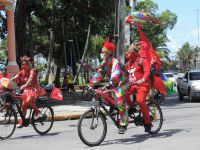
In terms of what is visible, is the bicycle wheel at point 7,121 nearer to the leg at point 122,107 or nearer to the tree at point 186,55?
the leg at point 122,107

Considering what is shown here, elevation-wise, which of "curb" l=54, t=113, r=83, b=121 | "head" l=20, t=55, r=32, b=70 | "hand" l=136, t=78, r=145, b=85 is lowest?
"curb" l=54, t=113, r=83, b=121

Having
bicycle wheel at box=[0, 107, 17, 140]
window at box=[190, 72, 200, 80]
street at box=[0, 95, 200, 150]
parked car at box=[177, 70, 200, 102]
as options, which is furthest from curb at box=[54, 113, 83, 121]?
window at box=[190, 72, 200, 80]

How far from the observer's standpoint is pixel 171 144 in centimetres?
885

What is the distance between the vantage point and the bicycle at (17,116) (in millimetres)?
10227

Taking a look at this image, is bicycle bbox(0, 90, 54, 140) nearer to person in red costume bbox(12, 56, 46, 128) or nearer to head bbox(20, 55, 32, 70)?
person in red costume bbox(12, 56, 46, 128)

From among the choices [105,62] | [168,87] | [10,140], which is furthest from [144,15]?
[10,140]

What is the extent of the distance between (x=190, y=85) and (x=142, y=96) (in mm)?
13556

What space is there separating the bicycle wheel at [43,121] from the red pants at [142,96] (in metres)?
2.25

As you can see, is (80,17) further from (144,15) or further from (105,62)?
(105,62)

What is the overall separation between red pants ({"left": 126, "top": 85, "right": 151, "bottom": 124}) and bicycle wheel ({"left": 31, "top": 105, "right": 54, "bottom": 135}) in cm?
225

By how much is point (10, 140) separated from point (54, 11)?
21765 mm

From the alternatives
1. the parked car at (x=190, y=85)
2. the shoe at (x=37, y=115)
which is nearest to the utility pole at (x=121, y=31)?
the parked car at (x=190, y=85)

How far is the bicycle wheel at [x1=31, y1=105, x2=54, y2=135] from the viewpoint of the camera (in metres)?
10.8

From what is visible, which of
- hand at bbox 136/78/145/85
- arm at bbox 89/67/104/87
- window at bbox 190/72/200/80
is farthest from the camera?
window at bbox 190/72/200/80
